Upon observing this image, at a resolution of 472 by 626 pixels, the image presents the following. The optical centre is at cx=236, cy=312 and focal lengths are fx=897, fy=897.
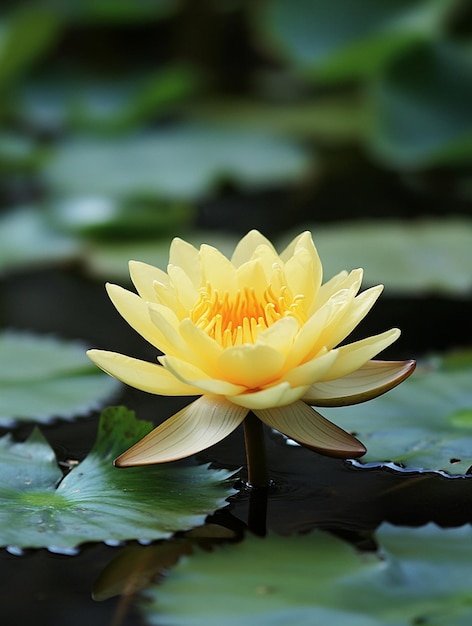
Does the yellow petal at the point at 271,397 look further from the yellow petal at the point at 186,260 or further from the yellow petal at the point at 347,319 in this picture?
the yellow petal at the point at 186,260

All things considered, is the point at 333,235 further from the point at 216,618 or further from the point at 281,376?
the point at 216,618

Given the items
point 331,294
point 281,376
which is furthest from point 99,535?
point 331,294

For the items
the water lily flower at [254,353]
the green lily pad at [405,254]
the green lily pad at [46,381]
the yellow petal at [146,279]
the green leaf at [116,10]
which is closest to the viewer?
the water lily flower at [254,353]

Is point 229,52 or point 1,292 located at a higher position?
point 229,52

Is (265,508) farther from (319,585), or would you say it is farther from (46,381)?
(46,381)

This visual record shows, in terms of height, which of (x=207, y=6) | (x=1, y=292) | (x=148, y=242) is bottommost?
(x=1, y=292)

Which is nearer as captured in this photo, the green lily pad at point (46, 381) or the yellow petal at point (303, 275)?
the yellow petal at point (303, 275)

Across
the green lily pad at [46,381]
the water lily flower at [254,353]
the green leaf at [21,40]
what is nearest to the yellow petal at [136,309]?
the water lily flower at [254,353]

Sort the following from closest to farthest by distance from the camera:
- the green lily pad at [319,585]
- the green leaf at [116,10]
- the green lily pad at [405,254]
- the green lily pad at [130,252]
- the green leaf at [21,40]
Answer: the green lily pad at [319,585] < the green lily pad at [405,254] < the green lily pad at [130,252] < the green leaf at [21,40] < the green leaf at [116,10]
